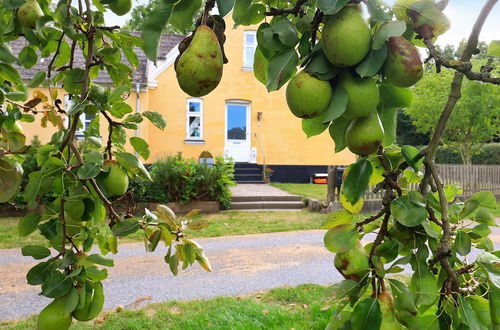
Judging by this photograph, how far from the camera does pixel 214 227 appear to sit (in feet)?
25.9

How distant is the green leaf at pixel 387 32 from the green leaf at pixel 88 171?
87cm

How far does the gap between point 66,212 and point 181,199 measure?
27.4 feet

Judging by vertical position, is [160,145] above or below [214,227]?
above

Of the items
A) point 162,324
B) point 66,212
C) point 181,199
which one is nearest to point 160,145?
point 181,199

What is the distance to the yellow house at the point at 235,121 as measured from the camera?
44.6 feet

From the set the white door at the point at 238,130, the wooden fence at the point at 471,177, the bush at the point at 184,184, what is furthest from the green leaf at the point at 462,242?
the white door at the point at 238,130

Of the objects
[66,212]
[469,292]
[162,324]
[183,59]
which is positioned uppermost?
[183,59]

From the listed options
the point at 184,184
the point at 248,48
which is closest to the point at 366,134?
the point at 184,184

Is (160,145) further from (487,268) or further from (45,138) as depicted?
(487,268)

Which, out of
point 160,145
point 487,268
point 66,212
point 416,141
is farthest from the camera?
point 416,141

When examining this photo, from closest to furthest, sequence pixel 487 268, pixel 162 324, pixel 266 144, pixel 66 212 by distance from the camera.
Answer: pixel 487 268
pixel 66 212
pixel 162 324
pixel 266 144

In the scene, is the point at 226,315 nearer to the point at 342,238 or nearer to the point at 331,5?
the point at 342,238

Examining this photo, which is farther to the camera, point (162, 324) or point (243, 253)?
point (243, 253)

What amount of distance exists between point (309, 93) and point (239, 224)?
301 inches
